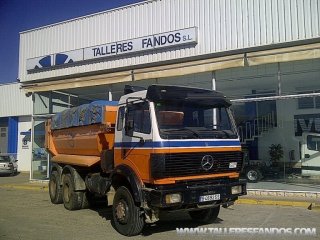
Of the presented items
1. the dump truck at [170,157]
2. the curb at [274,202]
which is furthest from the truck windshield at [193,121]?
the curb at [274,202]

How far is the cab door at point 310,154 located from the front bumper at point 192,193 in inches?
257

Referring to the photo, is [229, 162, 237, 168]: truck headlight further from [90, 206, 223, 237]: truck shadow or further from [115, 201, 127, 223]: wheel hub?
[115, 201, 127, 223]: wheel hub

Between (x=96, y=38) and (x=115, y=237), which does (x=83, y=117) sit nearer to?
(x=115, y=237)

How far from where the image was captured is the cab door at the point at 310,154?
42.0 feet

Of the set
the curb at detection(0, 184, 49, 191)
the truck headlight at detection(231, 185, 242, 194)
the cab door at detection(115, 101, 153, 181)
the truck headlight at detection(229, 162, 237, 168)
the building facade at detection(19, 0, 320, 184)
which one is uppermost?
the building facade at detection(19, 0, 320, 184)

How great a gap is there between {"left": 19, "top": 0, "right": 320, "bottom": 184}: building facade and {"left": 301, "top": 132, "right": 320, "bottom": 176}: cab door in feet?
0.23

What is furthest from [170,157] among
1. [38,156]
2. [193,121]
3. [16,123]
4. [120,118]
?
[16,123]

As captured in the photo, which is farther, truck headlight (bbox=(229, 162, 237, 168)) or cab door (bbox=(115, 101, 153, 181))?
truck headlight (bbox=(229, 162, 237, 168))

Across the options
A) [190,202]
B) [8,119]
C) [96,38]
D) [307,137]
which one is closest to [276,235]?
[190,202]

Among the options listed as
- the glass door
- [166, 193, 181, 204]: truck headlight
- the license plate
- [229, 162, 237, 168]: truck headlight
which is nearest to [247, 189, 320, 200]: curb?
[229, 162, 237, 168]: truck headlight

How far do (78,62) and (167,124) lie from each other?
1117 cm

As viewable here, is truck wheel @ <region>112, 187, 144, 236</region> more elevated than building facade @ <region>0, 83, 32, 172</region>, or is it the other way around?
building facade @ <region>0, 83, 32, 172</region>

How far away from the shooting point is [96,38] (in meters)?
16.5

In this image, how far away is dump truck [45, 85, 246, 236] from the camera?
6629mm
